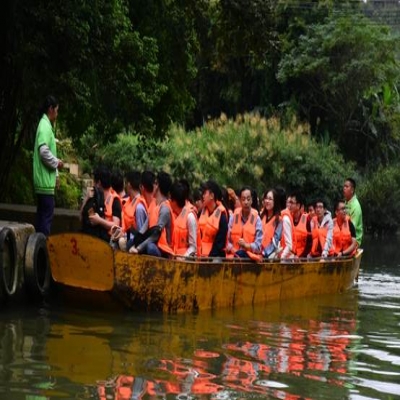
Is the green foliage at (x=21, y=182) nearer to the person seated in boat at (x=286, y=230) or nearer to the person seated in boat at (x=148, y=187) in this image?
the person seated in boat at (x=286, y=230)

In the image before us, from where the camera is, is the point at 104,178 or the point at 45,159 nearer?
the point at 45,159

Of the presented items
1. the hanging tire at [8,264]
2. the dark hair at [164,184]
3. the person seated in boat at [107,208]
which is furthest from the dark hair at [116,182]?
the hanging tire at [8,264]

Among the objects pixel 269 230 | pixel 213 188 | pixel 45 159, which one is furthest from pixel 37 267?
pixel 269 230

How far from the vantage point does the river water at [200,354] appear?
8164 millimetres

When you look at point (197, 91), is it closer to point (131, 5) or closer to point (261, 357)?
point (131, 5)

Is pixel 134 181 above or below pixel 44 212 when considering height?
above

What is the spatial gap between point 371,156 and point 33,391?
33155 mm

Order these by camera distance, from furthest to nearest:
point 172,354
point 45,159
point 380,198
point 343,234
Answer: point 380,198
point 343,234
point 45,159
point 172,354

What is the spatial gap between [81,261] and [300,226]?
5583 millimetres

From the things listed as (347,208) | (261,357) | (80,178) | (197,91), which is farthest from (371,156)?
(261,357)

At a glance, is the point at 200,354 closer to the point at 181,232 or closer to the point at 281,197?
the point at 181,232

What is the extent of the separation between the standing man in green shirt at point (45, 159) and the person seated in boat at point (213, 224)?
202 cm

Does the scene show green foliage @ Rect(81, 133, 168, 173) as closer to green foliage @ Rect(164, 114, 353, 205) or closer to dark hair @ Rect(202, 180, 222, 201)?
green foliage @ Rect(164, 114, 353, 205)

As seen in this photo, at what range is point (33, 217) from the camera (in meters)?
15.6
